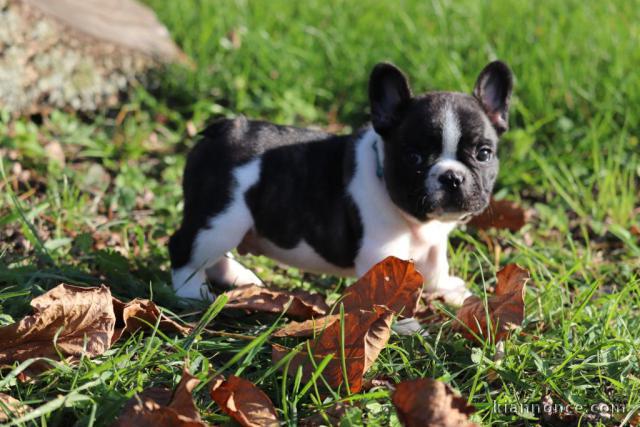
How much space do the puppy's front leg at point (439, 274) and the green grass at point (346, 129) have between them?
36 cm

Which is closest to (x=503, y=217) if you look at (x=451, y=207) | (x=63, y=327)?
(x=451, y=207)

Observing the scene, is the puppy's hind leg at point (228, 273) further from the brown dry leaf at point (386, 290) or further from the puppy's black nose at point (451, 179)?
the puppy's black nose at point (451, 179)

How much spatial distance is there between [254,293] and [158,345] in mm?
721

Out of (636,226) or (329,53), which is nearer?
(636,226)

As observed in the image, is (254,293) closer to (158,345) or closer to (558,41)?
(158,345)

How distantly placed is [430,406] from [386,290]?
87 centimetres

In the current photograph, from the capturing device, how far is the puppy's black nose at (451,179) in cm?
380

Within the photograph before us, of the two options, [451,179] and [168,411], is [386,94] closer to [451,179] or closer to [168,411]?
[451,179]

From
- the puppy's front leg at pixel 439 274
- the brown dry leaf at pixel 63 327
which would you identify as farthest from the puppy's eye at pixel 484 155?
the brown dry leaf at pixel 63 327

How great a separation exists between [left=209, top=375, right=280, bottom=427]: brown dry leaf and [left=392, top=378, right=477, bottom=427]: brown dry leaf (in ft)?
1.42

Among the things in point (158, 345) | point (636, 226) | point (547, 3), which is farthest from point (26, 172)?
point (547, 3)

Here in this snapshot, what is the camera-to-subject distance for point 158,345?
3160 mm

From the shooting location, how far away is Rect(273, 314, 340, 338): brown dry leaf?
3.42 m

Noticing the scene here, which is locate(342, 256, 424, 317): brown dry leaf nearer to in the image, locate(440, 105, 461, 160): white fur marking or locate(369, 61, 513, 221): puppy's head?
locate(369, 61, 513, 221): puppy's head
